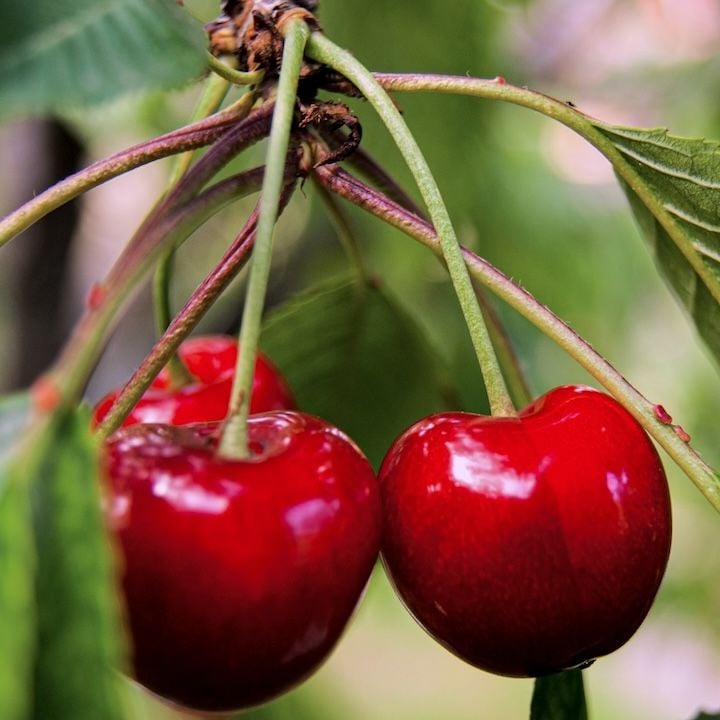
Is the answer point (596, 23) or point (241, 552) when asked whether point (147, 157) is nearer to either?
point (241, 552)

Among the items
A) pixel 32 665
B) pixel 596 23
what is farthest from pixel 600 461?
pixel 596 23

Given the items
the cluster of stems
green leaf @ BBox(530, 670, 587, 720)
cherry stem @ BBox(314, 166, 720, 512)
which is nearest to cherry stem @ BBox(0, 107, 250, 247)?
the cluster of stems

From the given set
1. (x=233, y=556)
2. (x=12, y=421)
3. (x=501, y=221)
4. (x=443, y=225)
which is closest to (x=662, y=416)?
(x=443, y=225)

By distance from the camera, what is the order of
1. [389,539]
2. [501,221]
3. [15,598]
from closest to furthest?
[15,598]
[389,539]
[501,221]

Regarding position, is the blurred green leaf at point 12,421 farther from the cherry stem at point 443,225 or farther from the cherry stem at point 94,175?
the cherry stem at point 443,225

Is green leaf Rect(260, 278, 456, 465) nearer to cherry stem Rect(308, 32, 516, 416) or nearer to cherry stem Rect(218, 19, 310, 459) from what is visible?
cherry stem Rect(308, 32, 516, 416)

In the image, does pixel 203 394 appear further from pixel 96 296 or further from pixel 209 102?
pixel 96 296
